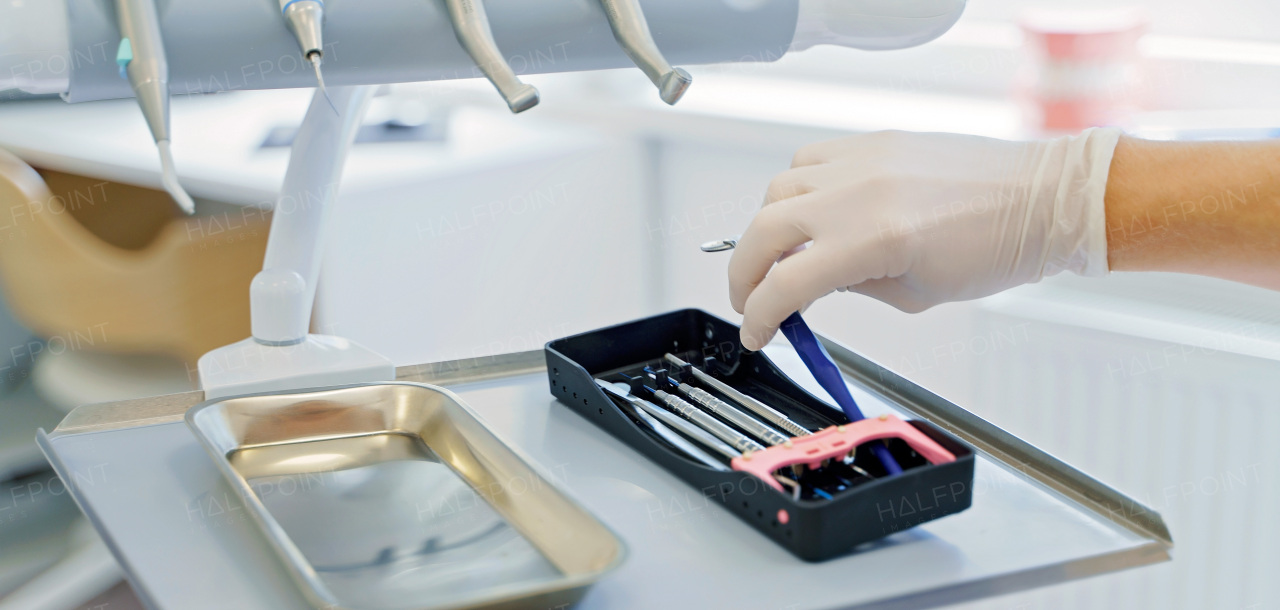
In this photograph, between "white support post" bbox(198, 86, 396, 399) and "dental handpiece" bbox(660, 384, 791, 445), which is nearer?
"dental handpiece" bbox(660, 384, 791, 445)

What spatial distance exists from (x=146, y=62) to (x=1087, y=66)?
124cm

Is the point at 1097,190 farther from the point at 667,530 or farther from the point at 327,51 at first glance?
the point at 327,51

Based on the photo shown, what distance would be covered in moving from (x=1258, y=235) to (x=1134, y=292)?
2.34 ft

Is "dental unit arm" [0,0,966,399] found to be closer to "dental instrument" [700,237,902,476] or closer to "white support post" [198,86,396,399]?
"white support post" [198,86,396,399]

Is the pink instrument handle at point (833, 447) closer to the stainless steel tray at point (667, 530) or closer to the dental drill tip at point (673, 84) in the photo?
the stainless steel tray at point (667, 530)

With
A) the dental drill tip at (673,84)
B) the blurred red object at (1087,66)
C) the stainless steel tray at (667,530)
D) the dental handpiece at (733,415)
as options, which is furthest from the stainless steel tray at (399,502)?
the blurred red object at (1087,66)

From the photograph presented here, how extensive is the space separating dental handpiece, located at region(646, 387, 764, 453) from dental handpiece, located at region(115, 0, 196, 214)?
319 mm

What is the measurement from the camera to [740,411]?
682 mm

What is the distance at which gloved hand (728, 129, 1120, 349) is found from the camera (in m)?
0.72

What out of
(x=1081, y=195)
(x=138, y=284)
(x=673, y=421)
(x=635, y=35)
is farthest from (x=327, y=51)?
(x=138, y=284)

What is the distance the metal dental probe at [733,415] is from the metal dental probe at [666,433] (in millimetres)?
29

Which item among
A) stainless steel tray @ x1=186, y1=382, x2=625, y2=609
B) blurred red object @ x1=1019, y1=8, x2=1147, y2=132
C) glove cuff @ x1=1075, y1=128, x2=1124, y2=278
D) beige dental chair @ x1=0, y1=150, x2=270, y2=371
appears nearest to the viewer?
stainless steel tray @ x1=186, y1=382, x2=625, y2=609

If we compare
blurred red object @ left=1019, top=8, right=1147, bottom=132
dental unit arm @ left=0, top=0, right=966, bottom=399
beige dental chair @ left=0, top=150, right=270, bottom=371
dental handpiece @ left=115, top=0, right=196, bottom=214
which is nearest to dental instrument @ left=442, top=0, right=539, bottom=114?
dental unit arm @ left=0, top=0, right=966, bottom=399

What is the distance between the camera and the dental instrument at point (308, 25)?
0.61 metres
